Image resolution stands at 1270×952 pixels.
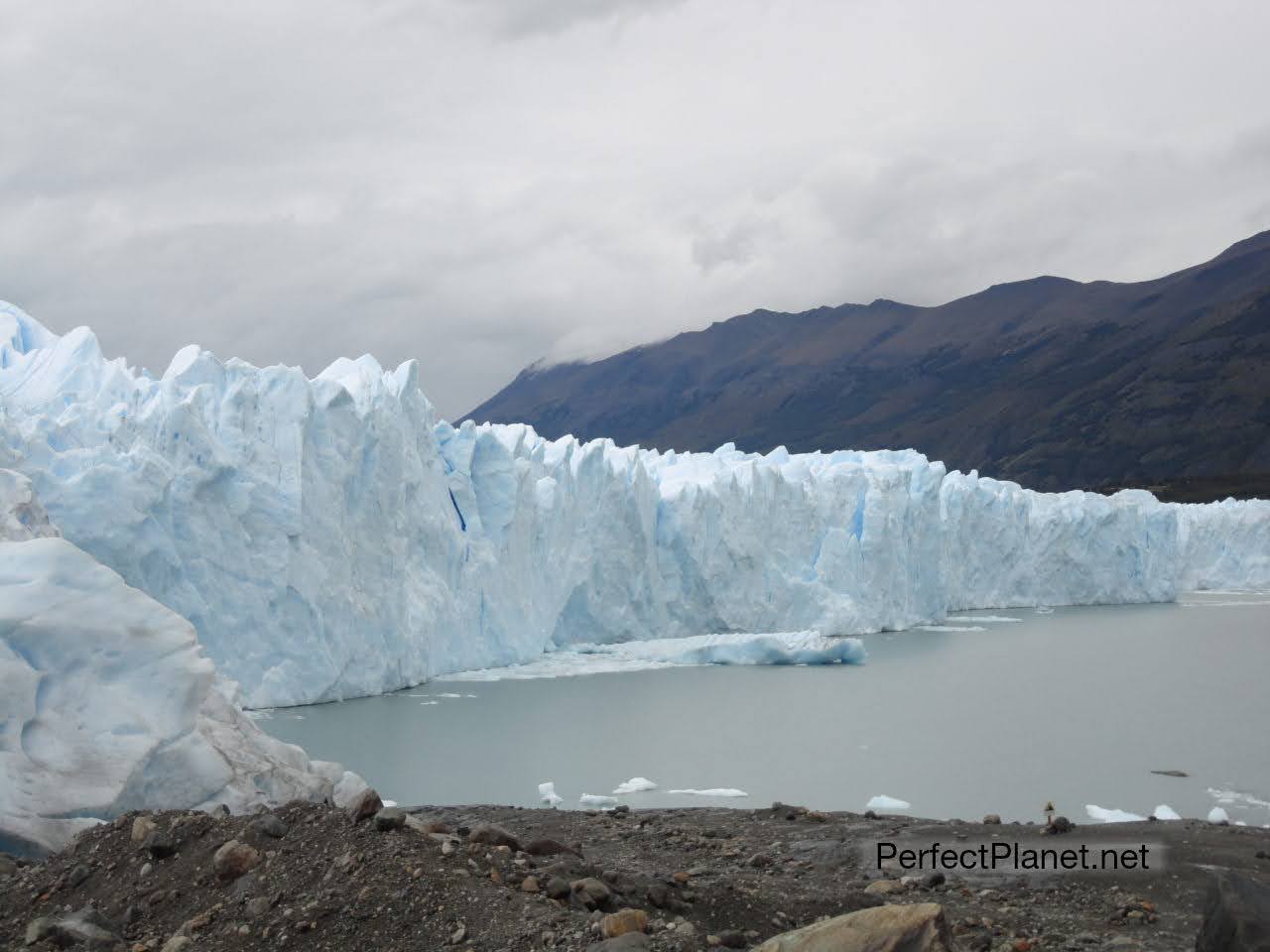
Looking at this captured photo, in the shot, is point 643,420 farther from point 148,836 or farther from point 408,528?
point 148,836

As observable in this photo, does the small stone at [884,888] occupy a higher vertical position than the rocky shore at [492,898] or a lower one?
lower

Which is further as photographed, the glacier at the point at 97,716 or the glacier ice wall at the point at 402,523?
the glacier ice wall at the point at 402,523

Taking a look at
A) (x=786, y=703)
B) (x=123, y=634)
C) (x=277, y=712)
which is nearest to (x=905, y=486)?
(x=786, y=703)

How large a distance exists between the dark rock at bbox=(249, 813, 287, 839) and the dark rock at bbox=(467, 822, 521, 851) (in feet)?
2.02

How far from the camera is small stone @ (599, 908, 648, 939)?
2906mm

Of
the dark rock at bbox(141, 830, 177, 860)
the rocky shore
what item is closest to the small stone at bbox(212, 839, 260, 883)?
the rocky shore

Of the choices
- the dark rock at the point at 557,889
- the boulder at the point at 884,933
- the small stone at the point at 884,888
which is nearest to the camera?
the boulder at the point at 884,933

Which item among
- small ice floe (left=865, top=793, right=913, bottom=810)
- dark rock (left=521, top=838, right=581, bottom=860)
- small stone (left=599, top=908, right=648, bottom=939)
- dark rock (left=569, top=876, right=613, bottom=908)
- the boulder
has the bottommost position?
small ice floe (left=865, top=793, right=913, bottom=810)

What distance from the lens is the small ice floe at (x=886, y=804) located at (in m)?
7.86

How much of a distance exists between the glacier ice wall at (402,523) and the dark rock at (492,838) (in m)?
8.01

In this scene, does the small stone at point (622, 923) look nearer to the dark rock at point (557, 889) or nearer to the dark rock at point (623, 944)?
the dark rock at point (623, 944)

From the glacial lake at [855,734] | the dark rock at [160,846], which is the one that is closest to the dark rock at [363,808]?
the dark rock at [160,846]

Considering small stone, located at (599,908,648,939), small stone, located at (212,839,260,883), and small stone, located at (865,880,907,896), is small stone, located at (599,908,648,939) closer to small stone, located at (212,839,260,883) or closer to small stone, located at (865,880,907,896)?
small stone, located at (212,839,260,883)

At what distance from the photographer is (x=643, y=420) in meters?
108
